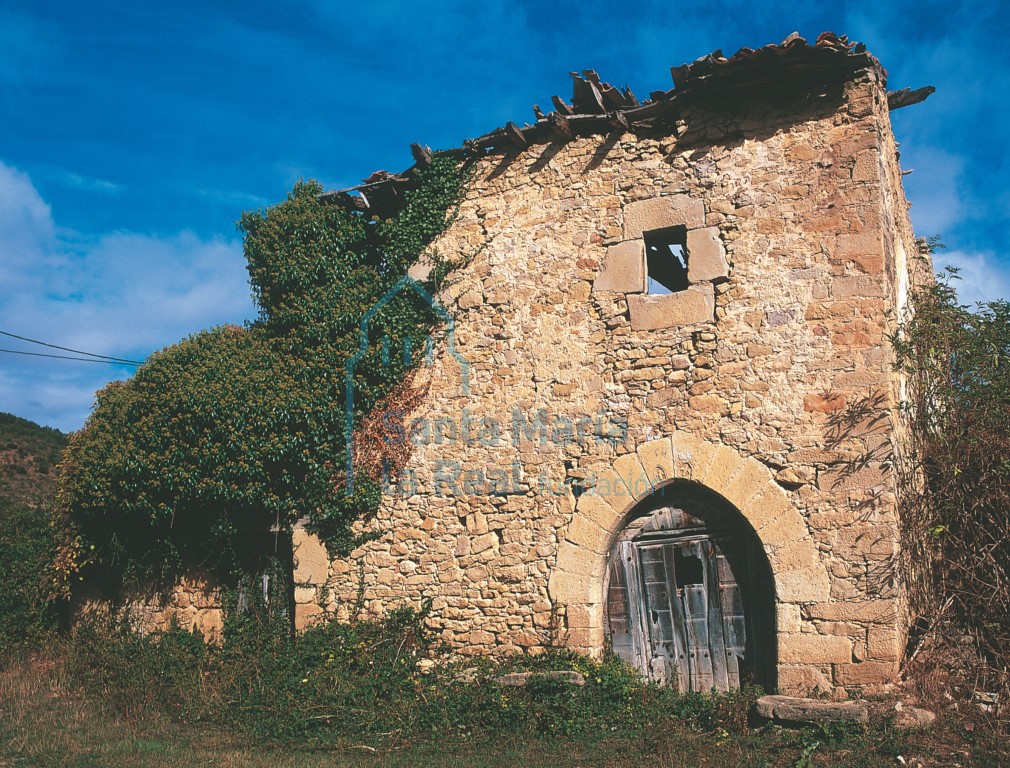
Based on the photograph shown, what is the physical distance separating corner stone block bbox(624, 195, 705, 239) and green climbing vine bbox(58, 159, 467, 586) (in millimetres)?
1958

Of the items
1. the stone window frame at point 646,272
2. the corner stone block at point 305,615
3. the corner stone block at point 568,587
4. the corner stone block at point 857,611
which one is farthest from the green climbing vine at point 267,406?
the corner stone block at point 857,611

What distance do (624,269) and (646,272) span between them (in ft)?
0.70

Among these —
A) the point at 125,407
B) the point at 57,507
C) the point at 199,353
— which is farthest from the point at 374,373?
the point at 57,507

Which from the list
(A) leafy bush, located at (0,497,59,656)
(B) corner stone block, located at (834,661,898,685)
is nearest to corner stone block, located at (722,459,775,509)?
(B) corner stone block, located at (834,661,898,685)

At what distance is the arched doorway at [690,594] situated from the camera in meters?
7.36

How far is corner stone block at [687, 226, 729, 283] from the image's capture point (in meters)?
7.74

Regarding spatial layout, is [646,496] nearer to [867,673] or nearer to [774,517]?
[774,517]

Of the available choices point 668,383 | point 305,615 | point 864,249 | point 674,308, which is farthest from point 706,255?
point 305,615

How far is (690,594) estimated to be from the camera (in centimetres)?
762

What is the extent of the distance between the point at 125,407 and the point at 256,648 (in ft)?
9.49

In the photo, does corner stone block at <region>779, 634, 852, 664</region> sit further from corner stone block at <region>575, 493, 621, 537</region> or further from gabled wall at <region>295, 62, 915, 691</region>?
corner stone block at <region>575, 493, 621, 537</region>

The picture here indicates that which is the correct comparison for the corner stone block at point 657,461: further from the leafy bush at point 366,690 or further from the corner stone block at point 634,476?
the leafy bush at point 366,690

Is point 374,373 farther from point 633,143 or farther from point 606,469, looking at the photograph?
point 633,143

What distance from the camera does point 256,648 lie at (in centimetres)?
865
